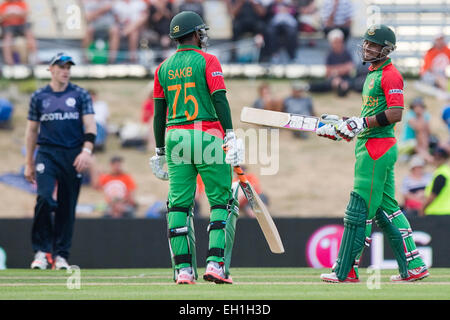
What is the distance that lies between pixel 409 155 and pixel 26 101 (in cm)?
780

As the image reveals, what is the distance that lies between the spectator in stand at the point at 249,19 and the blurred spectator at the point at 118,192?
5001mm

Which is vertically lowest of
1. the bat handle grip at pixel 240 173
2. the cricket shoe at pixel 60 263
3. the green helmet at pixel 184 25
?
the cricket shoe at pixel 60 263

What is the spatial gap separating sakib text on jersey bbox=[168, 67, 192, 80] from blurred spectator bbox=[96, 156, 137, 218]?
7161mm

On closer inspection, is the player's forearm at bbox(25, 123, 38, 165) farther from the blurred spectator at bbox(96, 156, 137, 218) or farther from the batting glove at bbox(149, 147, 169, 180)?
the blurred spectator at bbox(96, 156, 137, 218)

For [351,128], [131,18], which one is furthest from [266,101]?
[351,128]

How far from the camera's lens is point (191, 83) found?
754 centimetres

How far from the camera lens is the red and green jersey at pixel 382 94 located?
303 inches

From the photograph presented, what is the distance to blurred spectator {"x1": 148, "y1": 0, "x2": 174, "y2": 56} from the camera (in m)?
18.9

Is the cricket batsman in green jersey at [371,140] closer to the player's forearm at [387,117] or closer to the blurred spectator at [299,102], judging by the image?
the player's forearm at [387,117]

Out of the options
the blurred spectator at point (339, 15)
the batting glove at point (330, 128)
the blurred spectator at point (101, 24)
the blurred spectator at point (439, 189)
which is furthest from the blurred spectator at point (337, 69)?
the batting glove at point (330, 128)

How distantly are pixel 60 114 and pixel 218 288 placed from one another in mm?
3895

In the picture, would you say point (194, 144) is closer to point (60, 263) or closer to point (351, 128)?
point (351, 128)

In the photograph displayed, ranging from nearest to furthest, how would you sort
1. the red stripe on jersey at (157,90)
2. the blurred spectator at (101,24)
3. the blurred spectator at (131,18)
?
1. the red stripe on jersey at (157,90)
2. the blurred spectator at (131,18)
3. the blurred spectator at (101,24)

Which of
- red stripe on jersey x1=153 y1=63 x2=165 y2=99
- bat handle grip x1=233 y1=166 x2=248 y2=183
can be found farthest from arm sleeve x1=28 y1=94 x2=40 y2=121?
bat handle grip x1=233 y1=166 x2=248 y2=183
